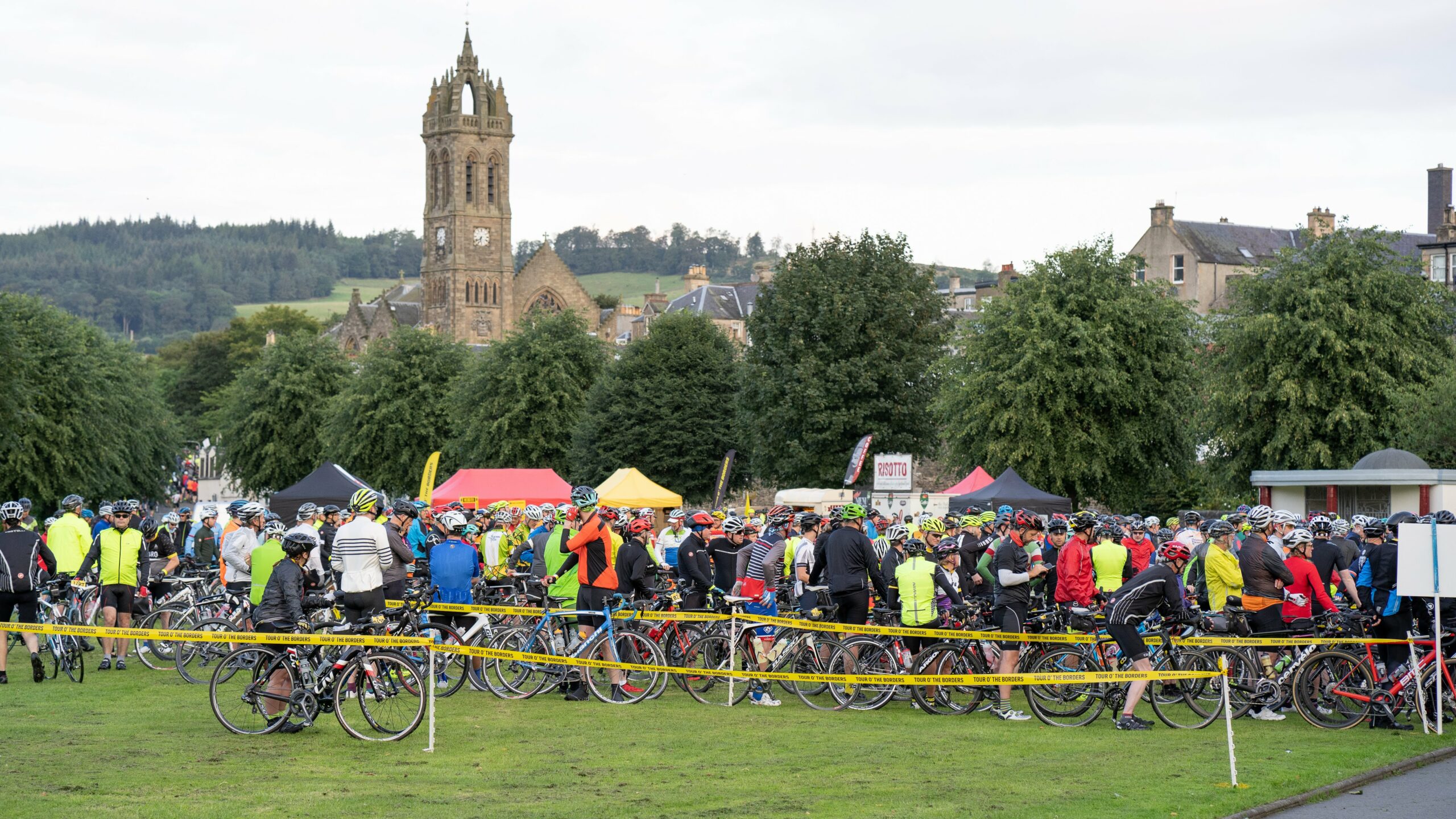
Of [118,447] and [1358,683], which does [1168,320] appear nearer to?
[1358,683]

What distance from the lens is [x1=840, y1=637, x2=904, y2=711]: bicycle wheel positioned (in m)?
14.4

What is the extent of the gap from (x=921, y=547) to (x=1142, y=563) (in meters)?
5.44

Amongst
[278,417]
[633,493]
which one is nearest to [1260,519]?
Answer: [633,493]

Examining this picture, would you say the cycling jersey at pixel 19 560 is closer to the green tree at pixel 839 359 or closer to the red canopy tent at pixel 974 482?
the red canopy tent at pixel 974 482

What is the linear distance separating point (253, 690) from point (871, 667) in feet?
17.6

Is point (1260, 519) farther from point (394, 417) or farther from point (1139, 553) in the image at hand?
point (394, 417)

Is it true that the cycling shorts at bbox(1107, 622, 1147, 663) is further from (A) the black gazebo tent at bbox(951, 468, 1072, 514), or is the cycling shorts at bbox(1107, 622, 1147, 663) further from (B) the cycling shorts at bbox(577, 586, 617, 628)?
(A) the black gazebo tent at bbox(951, 468, 1072, 514)

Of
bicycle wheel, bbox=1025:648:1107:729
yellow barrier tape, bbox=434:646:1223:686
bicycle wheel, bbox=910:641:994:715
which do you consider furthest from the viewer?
bicycle wheel, bbox=910:641:994:715

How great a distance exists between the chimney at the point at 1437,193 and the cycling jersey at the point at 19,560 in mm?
74260

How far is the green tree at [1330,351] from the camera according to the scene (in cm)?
3944

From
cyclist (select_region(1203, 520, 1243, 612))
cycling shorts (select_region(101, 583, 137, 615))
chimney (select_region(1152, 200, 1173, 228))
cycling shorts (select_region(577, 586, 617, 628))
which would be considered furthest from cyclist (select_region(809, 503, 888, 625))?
chimney (select_region(1152, 200, 1173, 228))

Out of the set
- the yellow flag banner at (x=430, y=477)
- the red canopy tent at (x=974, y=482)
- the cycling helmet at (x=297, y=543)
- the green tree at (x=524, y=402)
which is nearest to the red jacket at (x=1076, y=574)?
the cycling helmet at (x=297, y=543)

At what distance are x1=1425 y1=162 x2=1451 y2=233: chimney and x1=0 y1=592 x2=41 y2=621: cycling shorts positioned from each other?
7418 cm

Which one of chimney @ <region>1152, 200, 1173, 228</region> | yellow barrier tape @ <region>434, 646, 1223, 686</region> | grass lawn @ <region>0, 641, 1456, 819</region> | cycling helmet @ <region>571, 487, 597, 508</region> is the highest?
chimney @ <region>1152, 200, 1173, 228</region>
